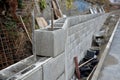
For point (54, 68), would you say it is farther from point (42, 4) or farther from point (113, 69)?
point (42, 4)

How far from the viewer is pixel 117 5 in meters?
55.1

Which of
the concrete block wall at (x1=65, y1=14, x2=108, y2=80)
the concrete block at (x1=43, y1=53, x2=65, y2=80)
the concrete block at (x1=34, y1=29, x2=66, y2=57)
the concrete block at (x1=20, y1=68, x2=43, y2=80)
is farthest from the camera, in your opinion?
the concrete block wall at (x1=65, y1=14, x2=108, y2=80)

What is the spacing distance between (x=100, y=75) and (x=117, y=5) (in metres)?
49.9

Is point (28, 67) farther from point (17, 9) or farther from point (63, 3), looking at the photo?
point (63, 3)

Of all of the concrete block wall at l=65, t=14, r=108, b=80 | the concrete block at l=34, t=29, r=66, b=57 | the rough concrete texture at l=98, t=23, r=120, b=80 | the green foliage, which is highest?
the green foliage

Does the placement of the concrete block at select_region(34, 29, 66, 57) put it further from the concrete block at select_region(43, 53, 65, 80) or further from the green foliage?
the green foliage

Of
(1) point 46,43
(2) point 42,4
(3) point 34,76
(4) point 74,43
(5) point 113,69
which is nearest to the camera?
(3) point 34,76

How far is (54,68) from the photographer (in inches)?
183

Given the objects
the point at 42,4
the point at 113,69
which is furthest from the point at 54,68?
the point at 42,4

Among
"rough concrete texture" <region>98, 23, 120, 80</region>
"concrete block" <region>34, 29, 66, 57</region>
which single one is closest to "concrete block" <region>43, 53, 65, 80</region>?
"concrete block" <region>34, 29, 66, 57</region>

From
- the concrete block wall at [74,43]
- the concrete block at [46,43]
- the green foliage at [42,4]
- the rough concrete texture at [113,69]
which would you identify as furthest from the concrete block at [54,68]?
the green foliage at [42,4]

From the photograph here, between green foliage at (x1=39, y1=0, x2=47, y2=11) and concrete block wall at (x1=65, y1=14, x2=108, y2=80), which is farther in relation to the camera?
green foliage at (x1=39, y1=0, x2=47, y2=11)

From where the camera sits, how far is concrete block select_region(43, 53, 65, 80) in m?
4.17

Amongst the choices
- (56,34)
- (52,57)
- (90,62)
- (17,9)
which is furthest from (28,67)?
(90,62)
